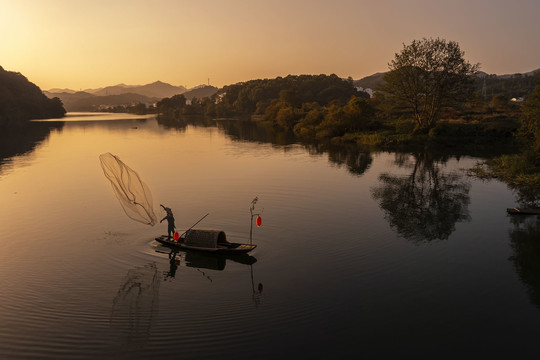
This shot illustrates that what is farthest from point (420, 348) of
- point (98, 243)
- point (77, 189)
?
point (77, 189)

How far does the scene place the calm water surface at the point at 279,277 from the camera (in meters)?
16.4

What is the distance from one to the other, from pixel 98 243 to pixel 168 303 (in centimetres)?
1082

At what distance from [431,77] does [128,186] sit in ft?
271

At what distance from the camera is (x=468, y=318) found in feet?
59.1

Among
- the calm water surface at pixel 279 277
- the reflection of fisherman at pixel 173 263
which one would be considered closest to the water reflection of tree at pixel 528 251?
the calm water surface at pixel 279 277

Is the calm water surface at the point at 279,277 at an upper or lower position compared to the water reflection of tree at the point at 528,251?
lower

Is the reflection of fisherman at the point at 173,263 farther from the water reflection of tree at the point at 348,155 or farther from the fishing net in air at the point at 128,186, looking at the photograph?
the water reflection of tree at the point at 348,155

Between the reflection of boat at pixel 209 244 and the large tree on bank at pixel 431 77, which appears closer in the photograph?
the reflection of boat at pixel 209 244

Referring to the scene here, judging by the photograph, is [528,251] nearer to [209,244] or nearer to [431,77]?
[209,244]

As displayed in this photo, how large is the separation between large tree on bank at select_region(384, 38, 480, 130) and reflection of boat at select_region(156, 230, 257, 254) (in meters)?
77.3

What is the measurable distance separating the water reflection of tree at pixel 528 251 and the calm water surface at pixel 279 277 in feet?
0.43

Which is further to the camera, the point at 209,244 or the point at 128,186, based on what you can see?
the point at 128,186

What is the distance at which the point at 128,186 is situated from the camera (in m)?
26.6

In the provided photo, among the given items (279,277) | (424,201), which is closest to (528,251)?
(424,201)
